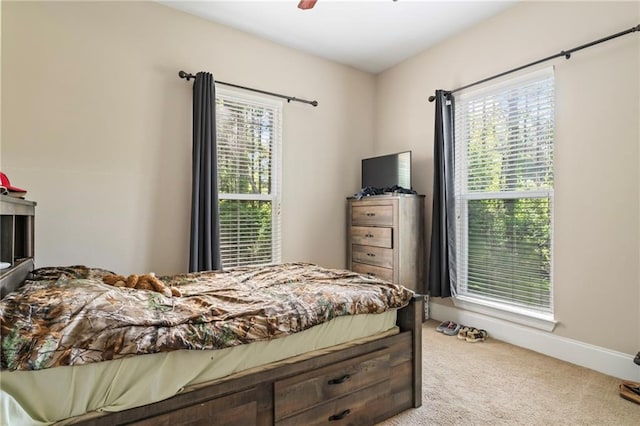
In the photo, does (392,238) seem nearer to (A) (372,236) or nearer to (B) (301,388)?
(A) (372,236)

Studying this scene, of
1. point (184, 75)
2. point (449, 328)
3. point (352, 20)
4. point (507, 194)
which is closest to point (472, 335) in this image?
point (449, 328)

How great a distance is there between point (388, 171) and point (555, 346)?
2111 mm

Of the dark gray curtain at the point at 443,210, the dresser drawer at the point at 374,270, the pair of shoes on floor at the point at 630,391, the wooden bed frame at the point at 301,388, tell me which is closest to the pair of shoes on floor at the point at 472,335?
the dark gray curtain at the point at 443,210

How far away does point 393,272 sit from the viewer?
3387mm

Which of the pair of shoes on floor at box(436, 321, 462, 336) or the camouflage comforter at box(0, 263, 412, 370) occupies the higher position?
the camouflage comforter at box(0, 263, 412, 370)

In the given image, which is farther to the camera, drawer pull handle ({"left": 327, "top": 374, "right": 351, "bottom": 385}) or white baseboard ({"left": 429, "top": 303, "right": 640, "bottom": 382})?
white baseboard ({"left": 429, "top": 303, "right": 640, "bottom": 382})

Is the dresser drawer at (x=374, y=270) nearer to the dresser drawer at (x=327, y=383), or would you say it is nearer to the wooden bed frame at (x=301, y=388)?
the wooden bed frame at (x=301, y=388)

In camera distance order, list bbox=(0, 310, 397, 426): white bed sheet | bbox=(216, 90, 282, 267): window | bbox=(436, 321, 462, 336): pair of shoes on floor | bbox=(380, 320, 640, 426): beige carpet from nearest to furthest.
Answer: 1. bbox=(0, 310, 397, 426): white bed sheet
2. bbox=(380, 320, 640, 426): beige carpet
3. bbox=(436, 321, 462, 336): pair of shoes on floor
4. bbox=(216, 90, 282, 267): window

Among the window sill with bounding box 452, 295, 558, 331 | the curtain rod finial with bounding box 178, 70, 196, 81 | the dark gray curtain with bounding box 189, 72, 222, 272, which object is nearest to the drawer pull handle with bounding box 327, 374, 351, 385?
the dark gray curtain with bounding box 189, 72, 222, 272

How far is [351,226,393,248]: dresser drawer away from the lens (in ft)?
11.3

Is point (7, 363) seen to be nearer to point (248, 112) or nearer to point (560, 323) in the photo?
point (248, 112)

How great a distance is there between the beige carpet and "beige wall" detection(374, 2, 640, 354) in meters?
0.36

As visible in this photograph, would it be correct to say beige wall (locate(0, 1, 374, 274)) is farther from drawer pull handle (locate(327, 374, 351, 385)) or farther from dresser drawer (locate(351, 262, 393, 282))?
drawer pull handle (locate(327, 374, 351, 385))

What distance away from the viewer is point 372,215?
366cm
